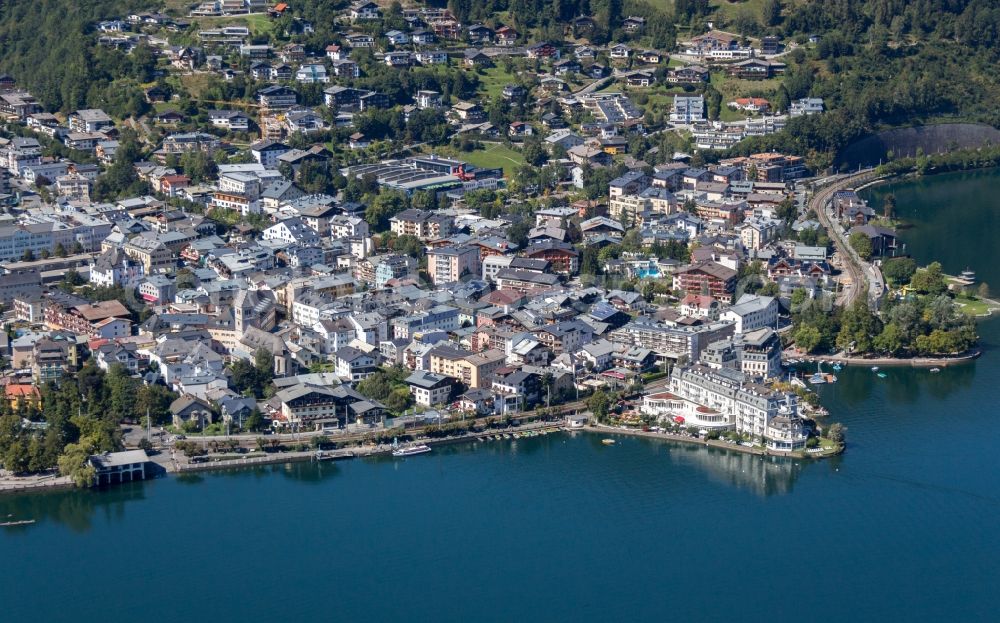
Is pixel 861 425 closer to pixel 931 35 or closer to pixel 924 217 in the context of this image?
pixel 924 217

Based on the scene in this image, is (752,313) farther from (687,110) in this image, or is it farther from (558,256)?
(687,110)

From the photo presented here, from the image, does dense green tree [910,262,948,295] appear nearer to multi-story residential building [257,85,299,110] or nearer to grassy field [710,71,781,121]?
grassy field [710,71,781,121]

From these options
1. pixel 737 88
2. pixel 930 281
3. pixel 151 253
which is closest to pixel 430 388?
pixel 151 253

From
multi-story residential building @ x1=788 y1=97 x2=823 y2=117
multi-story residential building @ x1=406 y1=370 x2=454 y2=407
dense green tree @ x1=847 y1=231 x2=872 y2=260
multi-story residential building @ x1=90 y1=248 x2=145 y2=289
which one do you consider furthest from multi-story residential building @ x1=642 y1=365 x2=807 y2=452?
multi-story residential building @ x1=788 y1=97 x2=823 y2=117

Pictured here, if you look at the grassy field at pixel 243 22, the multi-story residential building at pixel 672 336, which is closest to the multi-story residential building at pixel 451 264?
the multi-story residential building at pixel 672 336

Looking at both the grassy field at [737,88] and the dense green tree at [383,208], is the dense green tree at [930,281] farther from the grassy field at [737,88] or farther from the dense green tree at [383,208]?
the grassy field at [737,88]

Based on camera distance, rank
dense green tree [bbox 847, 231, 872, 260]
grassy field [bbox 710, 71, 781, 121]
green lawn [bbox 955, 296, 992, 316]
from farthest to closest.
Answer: grassy field [bbox 710, 71, 781, 121], dense green tree [bbox 847, 231, 872, 260], green lawn [bbox 955, 296, 992, 316]

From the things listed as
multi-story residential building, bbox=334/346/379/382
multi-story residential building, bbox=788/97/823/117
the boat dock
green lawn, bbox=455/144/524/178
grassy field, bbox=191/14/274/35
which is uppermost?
grassy field, bbox=191/14/274/35

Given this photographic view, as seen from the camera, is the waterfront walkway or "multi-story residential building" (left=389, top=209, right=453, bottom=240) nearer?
the waterfront walkway
